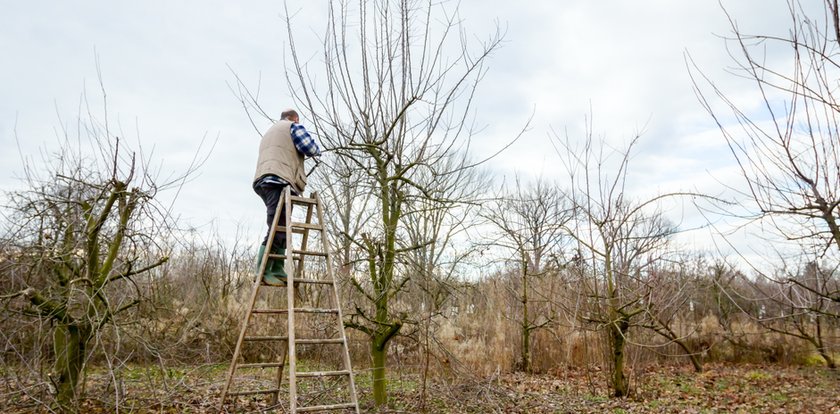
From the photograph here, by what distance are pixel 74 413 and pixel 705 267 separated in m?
15.4

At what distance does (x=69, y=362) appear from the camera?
17.1 feet

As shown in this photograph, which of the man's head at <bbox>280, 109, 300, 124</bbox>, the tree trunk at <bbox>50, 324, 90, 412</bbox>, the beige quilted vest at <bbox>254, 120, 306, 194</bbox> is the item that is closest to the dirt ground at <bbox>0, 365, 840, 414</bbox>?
the tree trunk at <bbox>50, 324, 90, 412</bbox>

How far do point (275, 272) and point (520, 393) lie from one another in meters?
4.54

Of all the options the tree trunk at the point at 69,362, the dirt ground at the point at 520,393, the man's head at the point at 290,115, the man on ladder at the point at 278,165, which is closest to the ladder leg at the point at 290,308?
the man on ladder at the point at 278,165

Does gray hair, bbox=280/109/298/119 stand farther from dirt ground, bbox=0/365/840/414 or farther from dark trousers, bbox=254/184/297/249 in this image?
dirt ground, bbox=0/365/840/414

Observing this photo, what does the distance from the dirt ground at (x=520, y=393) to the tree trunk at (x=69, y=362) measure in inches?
5.7

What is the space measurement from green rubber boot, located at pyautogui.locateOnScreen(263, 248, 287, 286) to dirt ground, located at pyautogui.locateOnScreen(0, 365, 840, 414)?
1.25 meters

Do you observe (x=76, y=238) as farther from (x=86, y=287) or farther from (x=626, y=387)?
(x=626, y=387)

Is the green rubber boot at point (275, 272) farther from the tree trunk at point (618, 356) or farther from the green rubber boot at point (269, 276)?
the tree trunk at point (618, 356)

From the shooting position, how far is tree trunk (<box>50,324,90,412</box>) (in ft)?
17.0

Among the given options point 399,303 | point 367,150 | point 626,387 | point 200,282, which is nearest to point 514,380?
point 626,387

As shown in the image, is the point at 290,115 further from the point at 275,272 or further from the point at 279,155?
the point at 275,272

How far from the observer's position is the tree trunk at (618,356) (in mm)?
8164

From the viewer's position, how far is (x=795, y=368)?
13.8m
